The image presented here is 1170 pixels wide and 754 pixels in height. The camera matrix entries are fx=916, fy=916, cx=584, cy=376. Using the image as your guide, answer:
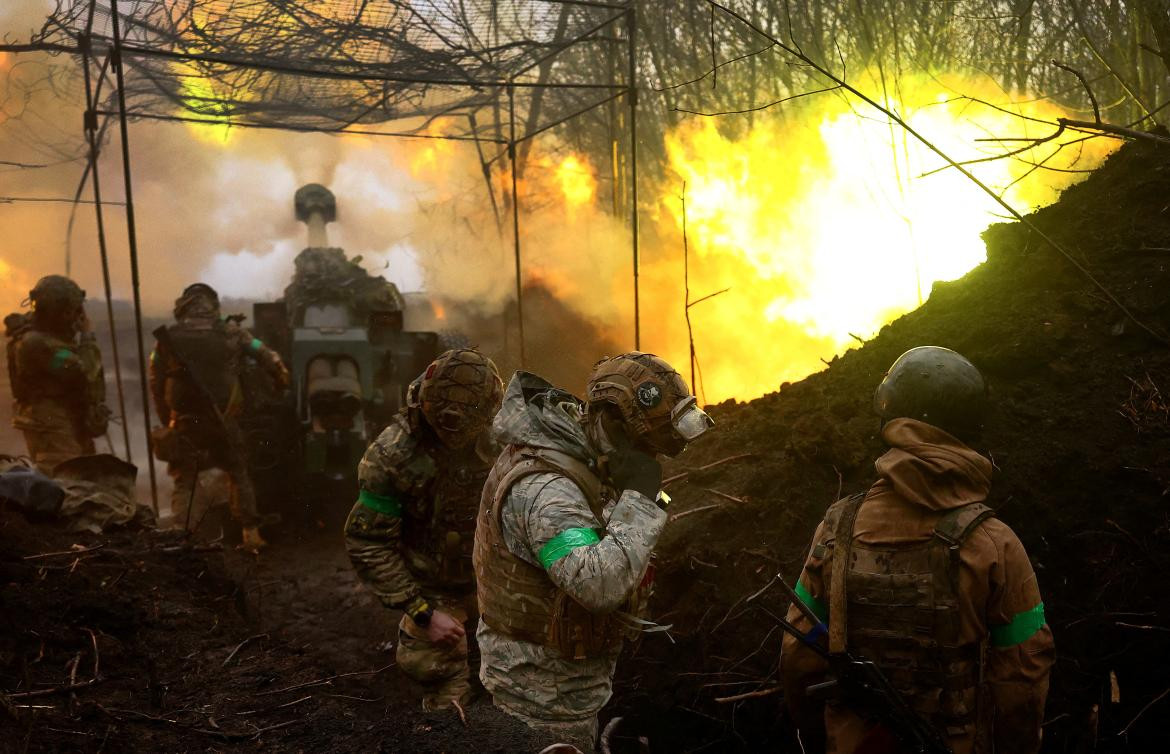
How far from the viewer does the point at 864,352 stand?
608 centimetres

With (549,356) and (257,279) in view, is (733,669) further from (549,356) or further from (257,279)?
(257,279)

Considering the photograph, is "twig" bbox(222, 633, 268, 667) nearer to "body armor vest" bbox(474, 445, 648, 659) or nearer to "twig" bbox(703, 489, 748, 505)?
"body armor vest" bbox(474, 445, 648, 659)

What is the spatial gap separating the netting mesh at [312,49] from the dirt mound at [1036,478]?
3.42m

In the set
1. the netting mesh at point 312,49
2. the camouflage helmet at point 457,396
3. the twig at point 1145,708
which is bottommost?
the twig at point 1145,708

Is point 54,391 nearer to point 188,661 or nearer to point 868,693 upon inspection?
point 188,661

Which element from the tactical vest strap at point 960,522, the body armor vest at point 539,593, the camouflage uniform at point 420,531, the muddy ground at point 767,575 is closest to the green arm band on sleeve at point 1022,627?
the tactical vest strap at point 960,522

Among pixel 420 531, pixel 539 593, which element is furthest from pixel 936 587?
pixel 420 531

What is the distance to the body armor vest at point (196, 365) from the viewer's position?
323 inches

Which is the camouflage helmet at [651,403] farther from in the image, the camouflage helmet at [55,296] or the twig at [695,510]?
the camouflage helmet at [55,296]

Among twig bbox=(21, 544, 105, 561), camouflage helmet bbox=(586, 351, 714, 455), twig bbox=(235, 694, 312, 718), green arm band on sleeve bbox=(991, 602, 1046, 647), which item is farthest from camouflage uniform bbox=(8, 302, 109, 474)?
green arm band on sleeve bbox=(991, 602, 1046, 647)

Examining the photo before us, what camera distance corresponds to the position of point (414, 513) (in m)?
4.21

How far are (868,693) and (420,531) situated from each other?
2337 mm

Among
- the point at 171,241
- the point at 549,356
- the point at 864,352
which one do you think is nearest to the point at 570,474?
the point at 864,352

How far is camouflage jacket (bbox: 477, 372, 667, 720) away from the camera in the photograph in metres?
2.60
